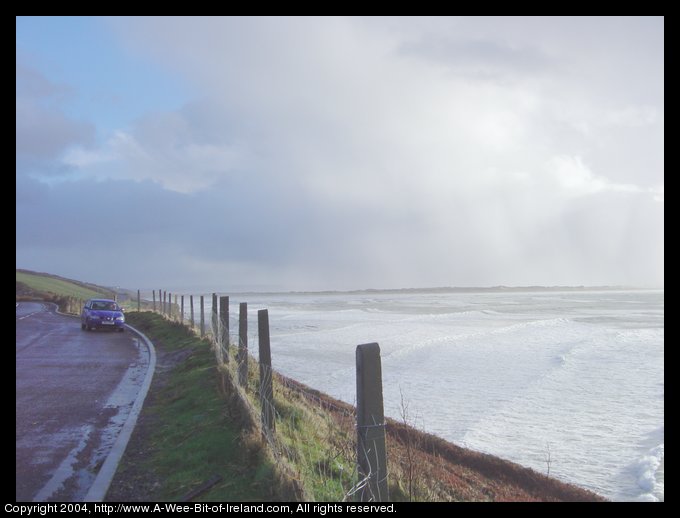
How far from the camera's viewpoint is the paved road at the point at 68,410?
6465 mm

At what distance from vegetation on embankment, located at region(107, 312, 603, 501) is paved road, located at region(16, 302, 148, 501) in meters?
0.47

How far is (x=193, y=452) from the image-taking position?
23.7 feet

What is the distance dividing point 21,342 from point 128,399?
13160mm

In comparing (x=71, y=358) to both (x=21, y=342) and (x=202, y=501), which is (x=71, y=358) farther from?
(x=202, y=501)

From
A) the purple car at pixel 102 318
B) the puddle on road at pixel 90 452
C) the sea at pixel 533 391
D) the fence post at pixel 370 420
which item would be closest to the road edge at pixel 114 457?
the puddle on road at pixel 90 452

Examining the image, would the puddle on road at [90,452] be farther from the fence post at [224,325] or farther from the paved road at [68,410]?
the fence post at [224,325]

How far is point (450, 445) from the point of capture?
1066cm

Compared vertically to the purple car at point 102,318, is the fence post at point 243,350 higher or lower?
higher

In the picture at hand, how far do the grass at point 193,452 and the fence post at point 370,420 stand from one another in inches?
66.8

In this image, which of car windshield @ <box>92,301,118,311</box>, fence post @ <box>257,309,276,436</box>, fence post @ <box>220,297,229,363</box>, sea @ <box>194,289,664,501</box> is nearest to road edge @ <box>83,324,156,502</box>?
fence post @ <box>220,297,229,363</box>

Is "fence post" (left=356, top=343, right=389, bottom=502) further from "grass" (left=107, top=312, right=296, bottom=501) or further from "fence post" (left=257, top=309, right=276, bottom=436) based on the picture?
"fence post" (left=257, top=309, right=276, bottom=436)

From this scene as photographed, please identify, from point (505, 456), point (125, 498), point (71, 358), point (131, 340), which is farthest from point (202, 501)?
A: point (131, 340)

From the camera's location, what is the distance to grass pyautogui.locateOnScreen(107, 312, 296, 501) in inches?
234
